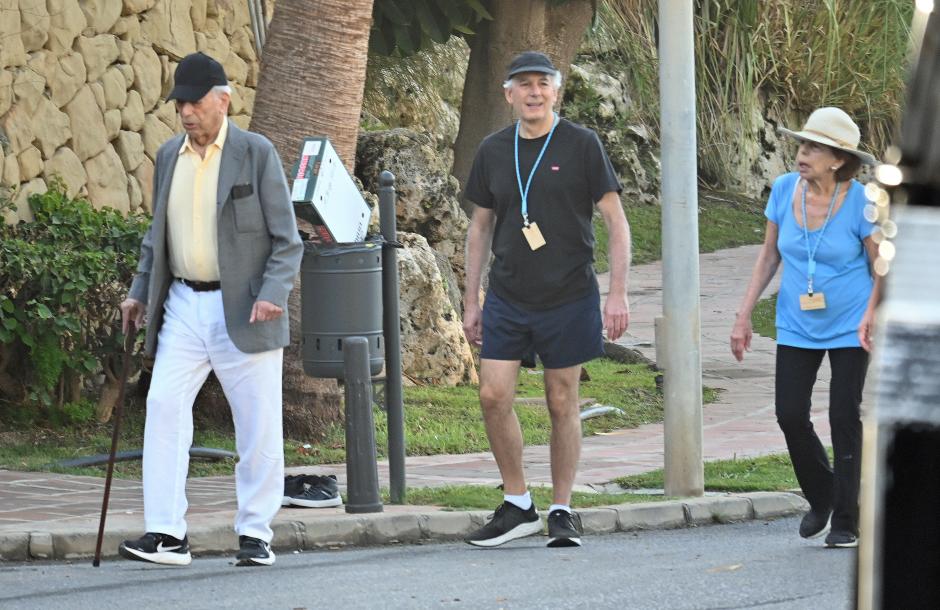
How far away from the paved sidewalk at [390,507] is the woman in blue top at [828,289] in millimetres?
1358

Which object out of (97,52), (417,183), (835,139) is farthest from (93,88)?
(835,139)

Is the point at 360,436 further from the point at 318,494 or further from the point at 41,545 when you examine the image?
the point at 41,545

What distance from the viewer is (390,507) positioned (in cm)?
761

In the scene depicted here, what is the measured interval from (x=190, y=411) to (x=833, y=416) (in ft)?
8.42

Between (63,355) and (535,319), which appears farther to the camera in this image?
(63,355)

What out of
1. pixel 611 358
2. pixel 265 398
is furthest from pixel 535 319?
pixel 611 358

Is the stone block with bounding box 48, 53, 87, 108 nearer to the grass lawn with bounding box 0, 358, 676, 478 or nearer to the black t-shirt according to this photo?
the grass lawn with bounding box 0, 358, 676, 478

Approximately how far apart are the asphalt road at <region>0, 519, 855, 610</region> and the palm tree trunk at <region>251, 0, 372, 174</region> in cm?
375

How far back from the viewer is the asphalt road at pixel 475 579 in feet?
17.5

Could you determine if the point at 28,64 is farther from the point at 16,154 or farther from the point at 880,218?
the point at 880,218

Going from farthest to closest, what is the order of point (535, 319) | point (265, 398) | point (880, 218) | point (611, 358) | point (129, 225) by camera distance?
point (611, 358) < point (129, 225) < point (535, 319) < point (265, 398) < point (880, 218)

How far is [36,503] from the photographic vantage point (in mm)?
7336

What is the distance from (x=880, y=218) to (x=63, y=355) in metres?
8.44

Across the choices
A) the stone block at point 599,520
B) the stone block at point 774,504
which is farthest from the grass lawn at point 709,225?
the stone block at point 599,520
